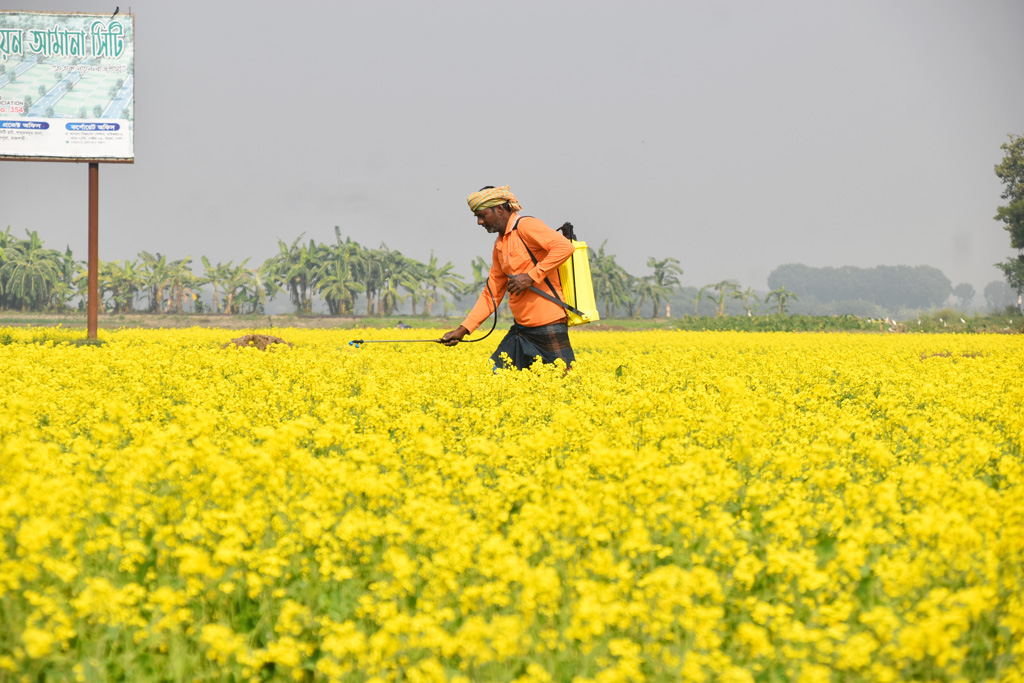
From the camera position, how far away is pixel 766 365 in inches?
412

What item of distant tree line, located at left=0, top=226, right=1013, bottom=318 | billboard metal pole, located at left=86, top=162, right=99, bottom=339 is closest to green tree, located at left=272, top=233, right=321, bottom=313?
distant tree line, located at left=0, top=226, right=1013, bottom=318

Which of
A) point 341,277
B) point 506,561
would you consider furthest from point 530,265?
point 341,277

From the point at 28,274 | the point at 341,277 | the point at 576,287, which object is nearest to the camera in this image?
the point at 576,287

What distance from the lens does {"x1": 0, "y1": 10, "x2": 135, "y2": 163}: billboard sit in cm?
1584

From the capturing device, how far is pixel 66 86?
15906 mm

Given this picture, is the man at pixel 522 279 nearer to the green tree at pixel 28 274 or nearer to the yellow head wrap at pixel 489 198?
the yellow head wrap at pixel 489 198

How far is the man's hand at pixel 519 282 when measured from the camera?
6629mm

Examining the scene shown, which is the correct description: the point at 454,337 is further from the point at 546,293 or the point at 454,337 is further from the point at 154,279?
the point at 154,279

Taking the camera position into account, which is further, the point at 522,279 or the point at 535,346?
the point at 535,346

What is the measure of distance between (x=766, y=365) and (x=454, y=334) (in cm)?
527

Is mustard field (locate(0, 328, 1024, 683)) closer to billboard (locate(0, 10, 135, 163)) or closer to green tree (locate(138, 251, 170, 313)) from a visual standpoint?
billboard (locate(0, 10, 135, 163))

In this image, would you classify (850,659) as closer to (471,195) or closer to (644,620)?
(644,620)

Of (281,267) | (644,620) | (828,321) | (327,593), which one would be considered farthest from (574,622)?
(281,267)

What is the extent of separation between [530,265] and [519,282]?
1.25 ft
